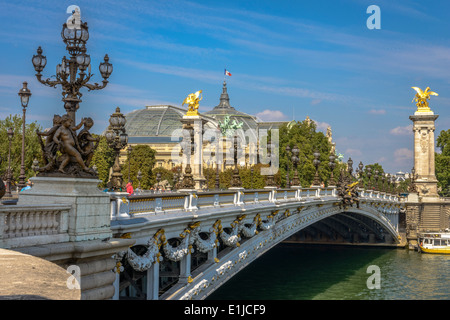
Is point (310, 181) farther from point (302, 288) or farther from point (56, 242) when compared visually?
point (56, 242)

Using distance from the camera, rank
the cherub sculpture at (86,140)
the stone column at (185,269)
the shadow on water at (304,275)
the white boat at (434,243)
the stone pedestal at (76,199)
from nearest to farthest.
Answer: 1. the stone pedestal at (76,199)
2. the cherub sculpture at (86,140)
3. the stone column at (185,269)
4. the shadow on water at (304,275)
5. the white boat at (434,243)

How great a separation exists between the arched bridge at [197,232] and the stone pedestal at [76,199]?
171cm

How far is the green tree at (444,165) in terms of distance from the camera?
91062 mm

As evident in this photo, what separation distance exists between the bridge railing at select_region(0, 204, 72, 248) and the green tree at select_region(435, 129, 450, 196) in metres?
87.3

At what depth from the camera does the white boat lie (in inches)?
2274

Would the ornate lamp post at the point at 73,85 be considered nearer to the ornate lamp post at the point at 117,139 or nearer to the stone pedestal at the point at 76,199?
the stone pedestal at the point at 76,199

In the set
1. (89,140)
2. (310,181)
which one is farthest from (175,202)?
(310,181)

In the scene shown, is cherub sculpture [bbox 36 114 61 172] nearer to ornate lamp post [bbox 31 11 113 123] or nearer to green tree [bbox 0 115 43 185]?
ornate lamp post [bbox 31 11 113 123]

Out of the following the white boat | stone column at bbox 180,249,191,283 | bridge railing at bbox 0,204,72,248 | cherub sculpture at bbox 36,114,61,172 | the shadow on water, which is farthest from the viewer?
the white boat

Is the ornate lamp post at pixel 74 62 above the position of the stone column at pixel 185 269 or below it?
above

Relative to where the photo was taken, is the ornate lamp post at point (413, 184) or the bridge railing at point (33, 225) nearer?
the bridge railing at point (33, 225)

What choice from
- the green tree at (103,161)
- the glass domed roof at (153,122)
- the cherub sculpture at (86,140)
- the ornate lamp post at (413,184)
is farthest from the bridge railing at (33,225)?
the glass domed roof at (153,122)

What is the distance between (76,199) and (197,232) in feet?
28.9

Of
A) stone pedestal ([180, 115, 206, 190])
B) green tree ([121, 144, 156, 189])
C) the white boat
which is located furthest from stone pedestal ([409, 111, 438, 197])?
stone pedestal ([180, 115, 206, 190])
